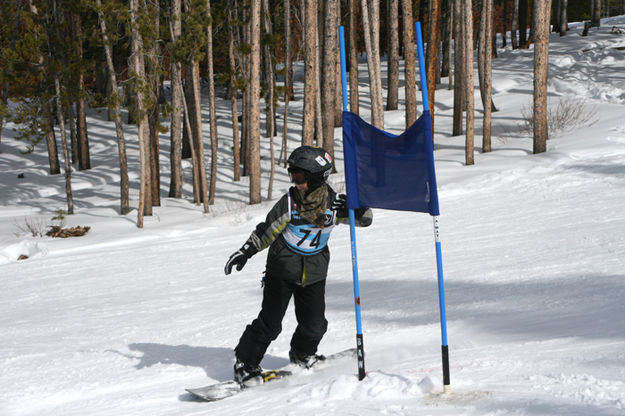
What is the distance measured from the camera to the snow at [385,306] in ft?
14.0

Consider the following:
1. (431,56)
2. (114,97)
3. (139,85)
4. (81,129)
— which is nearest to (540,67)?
(431,56)

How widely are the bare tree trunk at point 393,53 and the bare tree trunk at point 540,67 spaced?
175 inches

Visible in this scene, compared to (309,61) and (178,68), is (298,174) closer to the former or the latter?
(309,61)

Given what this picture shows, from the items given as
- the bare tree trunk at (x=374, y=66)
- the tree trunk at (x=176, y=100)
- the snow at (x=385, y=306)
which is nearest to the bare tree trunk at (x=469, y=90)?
the snow at (x=385, y=306)

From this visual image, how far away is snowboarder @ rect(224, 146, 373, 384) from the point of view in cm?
490

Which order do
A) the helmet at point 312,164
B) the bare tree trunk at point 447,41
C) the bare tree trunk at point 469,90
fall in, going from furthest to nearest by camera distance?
1. the bare tree trunk at point 447,41
2. the bare tree trunk at point 469,90
3. the helmet at point 312,164

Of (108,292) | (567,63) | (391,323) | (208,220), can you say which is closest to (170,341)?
(391,323)

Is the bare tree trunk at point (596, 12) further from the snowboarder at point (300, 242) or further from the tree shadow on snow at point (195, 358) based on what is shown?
the snowboarder at point (300, 242)

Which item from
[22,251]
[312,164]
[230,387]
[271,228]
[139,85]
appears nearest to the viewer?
[312,164]

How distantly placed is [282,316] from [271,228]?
784 mm

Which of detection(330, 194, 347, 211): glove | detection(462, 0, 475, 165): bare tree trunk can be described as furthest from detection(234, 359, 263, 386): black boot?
detection(462, 0, 475, 165): bare tree trunk

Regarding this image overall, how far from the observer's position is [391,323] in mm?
6578

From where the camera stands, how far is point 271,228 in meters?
4.96

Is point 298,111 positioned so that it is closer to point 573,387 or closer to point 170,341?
point 170,341
